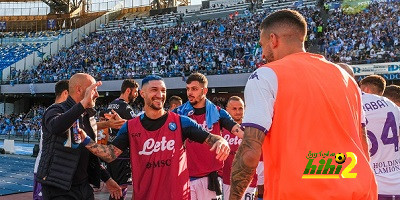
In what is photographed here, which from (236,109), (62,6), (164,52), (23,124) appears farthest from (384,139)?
(62,6)

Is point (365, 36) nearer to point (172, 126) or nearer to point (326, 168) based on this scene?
point (172, 126)

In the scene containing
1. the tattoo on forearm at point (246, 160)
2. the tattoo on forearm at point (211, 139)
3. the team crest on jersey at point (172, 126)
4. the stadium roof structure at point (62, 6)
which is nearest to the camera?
the tattoo on forearm at point (246, 160)

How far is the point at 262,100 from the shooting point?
2410mm

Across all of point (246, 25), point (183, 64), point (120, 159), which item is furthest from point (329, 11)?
point (120, 159)

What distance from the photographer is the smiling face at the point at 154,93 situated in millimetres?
4406

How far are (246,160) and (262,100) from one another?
14.8 inches

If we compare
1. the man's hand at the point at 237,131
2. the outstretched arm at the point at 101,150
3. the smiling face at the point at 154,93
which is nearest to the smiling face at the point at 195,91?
the man's hand at the point at 237,131

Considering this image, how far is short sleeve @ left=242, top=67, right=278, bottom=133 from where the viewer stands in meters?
2.40

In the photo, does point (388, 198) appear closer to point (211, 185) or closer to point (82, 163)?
point (211, 185)

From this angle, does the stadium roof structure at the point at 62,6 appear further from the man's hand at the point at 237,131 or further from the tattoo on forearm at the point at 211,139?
the tattoo on forearm at the point at 211,139

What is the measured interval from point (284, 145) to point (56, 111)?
2.71m

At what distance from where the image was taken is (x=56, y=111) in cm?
429

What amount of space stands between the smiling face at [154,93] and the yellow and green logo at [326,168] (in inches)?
91.4

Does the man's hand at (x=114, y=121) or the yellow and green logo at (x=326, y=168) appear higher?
the yellow and green logo at (x=326, y=168)
